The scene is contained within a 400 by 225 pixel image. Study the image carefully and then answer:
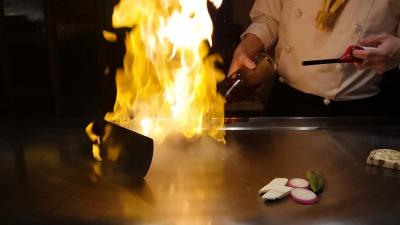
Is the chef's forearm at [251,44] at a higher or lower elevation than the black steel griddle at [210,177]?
higher

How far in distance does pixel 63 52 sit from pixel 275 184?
1.67 m

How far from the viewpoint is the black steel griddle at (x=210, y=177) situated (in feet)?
3.32

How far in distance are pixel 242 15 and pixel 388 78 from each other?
2.68 feet

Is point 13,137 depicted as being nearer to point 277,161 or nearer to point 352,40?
point 277,161

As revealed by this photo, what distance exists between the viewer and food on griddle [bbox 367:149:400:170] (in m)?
1.27

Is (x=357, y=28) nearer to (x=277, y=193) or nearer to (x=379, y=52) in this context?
(x=379, y=52)

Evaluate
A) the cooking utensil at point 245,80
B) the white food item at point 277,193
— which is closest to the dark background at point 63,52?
the cooking utensil at point 245,80

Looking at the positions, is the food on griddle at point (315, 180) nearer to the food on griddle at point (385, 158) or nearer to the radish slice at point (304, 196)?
the radish slice at point (304, 196)

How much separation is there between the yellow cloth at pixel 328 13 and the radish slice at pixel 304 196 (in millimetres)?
880

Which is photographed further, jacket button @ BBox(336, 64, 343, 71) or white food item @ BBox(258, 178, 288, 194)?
jacket button @ BBox(336, 64, 343, 71)

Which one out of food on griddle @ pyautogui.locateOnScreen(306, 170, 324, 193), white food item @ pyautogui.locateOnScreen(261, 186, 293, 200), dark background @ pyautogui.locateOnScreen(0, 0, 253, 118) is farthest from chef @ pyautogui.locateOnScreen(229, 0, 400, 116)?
white food item @ pyautogui.locateOnScreen(261, 186, 293, 200)

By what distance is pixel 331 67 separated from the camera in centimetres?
177

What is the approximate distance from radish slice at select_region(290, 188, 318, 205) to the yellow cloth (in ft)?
2.89

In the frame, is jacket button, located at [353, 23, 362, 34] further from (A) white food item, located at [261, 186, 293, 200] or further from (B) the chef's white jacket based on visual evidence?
(A) white food item, located at [261, 186, 293, 200]
